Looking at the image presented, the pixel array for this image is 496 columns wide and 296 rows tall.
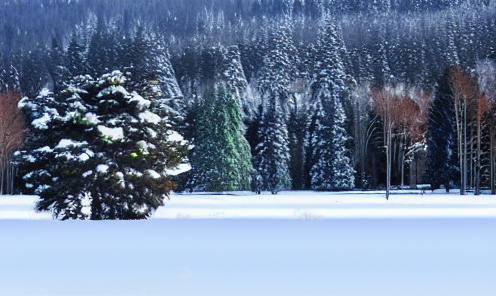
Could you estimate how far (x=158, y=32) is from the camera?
113438 mm

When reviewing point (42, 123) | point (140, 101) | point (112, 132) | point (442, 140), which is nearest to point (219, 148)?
point (442, 140)

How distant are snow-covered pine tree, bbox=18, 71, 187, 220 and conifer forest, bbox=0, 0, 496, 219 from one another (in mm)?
59

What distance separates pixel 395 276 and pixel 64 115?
18.3 metres

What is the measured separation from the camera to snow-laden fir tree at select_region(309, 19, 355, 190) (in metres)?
65.4

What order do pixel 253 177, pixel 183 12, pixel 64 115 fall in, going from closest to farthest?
pixel 64 115 < pixel 253 177 < pixel 183 12

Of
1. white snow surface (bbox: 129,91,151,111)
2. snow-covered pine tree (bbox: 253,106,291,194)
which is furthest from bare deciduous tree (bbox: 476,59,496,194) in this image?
white snow surface (bbox: 129,91,151,111)

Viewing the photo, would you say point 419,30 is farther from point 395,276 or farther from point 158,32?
point 395,276

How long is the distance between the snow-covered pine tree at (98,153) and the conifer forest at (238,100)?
6 cm

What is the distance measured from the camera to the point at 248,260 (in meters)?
12.7

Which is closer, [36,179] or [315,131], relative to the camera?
[36,179]

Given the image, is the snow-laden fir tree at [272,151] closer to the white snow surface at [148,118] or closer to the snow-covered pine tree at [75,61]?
the snow-covered pine tree at [75,61]

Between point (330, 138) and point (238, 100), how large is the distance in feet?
52.9

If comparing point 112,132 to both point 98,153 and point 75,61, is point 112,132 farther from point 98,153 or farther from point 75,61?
point 75,61

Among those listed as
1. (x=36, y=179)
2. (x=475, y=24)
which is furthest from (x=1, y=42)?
(x=36, y=179)
